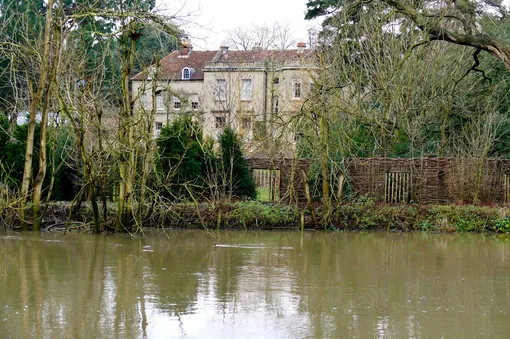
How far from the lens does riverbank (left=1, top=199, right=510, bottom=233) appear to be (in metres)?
20.8

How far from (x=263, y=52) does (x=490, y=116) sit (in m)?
29.5

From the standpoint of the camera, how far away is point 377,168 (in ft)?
78.9

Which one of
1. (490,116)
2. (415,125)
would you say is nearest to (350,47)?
(415,125)

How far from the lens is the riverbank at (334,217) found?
68.3ft

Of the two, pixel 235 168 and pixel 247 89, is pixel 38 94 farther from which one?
pixel 247 89

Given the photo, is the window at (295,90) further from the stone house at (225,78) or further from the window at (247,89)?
the window at (247,89)

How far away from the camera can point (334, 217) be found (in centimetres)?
2147

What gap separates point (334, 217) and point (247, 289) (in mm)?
11085

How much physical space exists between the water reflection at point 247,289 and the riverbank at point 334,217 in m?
3.10

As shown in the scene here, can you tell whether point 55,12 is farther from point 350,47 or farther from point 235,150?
point 350,47

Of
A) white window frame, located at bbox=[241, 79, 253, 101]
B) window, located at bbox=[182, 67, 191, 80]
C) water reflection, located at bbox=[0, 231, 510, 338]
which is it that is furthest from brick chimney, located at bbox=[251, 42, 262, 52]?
water reflection, located at bbox=[0, 231, 510, 338]

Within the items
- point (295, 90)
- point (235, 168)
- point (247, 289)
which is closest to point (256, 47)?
point (295, 90)

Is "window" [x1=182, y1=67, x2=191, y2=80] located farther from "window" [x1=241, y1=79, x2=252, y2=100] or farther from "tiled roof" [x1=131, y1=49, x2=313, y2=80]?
"window" [x1=241, y1=79, x2=252, y2=100]

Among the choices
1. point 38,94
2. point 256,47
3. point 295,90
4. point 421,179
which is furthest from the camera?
point 256,47
